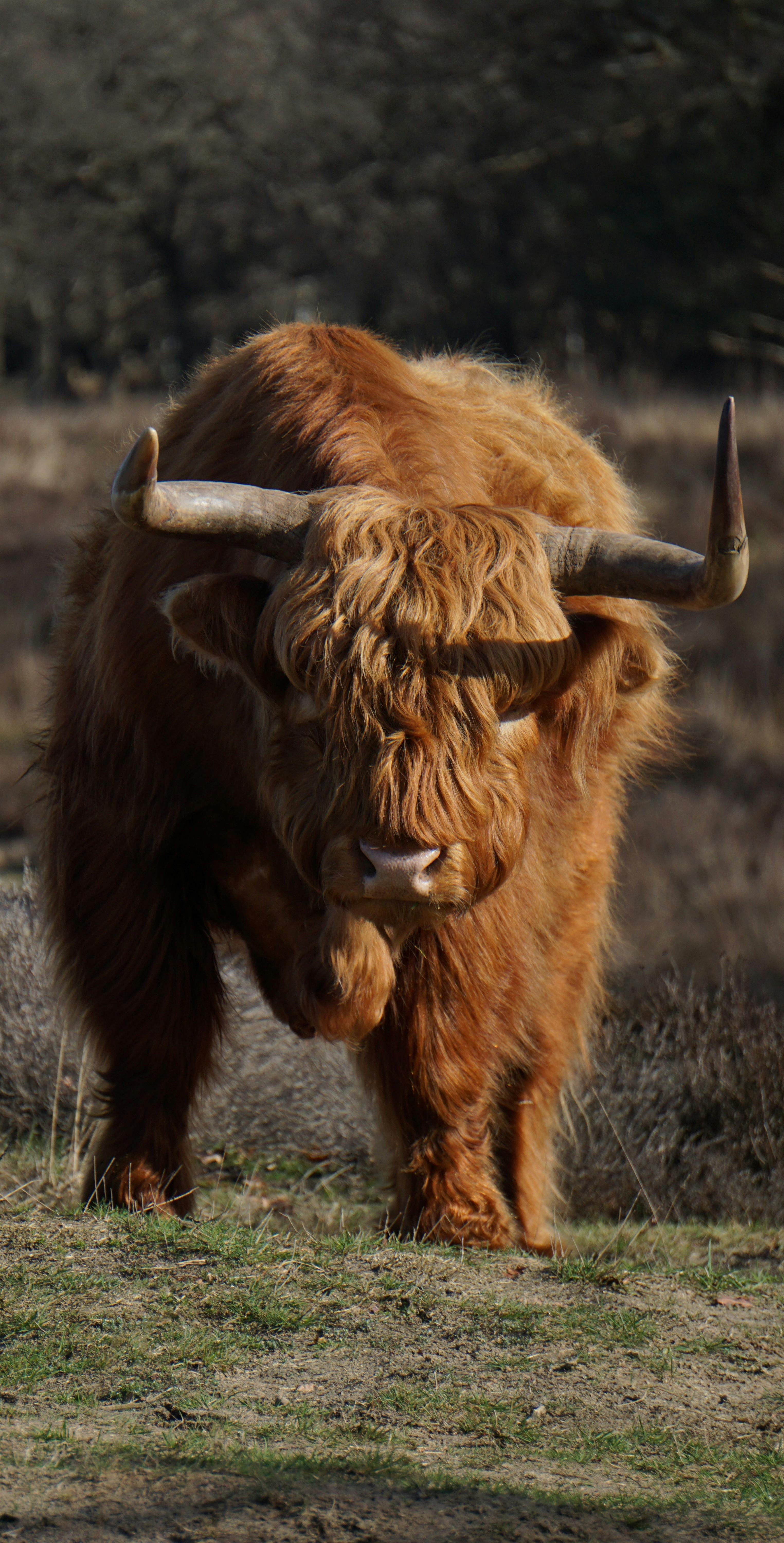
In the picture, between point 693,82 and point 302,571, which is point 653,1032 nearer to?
point 302,571

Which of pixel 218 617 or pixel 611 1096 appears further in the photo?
pixel 611 1096

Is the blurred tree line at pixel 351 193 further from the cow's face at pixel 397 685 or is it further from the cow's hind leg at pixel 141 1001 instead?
the cow's face at pixel 397 685

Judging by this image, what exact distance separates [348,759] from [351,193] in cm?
2444

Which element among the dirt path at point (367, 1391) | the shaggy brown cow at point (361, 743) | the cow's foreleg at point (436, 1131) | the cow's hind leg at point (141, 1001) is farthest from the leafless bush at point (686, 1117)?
the cow's hind leg at point (141, 1001)

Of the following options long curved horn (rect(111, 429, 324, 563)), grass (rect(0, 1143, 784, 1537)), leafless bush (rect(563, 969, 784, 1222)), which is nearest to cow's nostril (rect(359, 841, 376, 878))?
long curved horn (rect(111, 429, 324, 563))

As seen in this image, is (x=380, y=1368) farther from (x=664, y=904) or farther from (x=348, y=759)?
(x=664, y=904)

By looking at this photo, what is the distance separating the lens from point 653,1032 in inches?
217

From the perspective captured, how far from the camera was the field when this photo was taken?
219 cm

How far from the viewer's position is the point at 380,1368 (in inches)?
108

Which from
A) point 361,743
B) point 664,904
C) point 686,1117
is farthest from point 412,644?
point 664,904

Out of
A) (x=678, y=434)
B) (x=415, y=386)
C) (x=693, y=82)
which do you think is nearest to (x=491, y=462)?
(x=415, y=386)

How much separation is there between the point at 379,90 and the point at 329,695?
24.5m

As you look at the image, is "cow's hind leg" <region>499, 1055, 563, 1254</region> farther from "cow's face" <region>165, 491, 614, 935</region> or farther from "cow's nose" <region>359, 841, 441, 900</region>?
"cow's nose" <region>359, 841, 441, 900</region>

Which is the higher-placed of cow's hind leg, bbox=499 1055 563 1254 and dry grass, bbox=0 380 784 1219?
cow's hind leg, bbox=499 1055 563 1254
